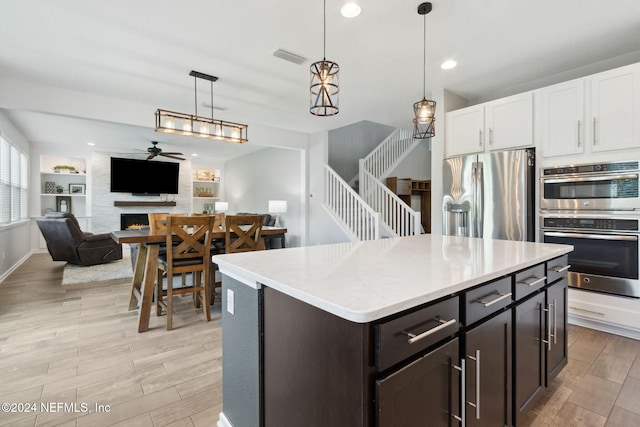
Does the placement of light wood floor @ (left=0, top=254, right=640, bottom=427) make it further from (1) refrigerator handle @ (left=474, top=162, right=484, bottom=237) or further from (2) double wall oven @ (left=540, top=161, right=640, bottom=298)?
(1) refrigerator handle @ (left=474, top=162, right=484, bottom=237)

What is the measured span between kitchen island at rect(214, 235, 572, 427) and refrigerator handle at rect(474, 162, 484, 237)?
5.36 feet

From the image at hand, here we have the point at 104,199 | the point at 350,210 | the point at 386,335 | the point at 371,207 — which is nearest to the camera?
the point at 386,335

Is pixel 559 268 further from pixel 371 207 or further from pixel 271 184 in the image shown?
pixel 271 184

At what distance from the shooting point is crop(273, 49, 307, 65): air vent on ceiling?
300 cm

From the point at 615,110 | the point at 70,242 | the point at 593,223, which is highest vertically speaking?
the point at 615,110

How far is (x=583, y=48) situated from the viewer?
2.95m

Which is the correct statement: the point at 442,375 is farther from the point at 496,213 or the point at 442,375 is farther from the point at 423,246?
the point at 496,213

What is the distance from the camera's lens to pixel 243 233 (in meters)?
3.34

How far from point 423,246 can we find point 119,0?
2769 mm

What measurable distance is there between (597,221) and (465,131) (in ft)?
5.30

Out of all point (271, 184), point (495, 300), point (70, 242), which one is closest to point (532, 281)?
point (495, 300)

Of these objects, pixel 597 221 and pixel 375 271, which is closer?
pixel 375 271

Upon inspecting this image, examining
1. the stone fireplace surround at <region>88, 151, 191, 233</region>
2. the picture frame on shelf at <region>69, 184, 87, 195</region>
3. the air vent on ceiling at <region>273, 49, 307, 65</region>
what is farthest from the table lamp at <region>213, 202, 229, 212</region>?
the air vent on ceiling at <region>273, 49, 307, 65</region>

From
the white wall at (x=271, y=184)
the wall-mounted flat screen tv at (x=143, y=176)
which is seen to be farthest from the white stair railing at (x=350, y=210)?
the wall-mounted flat screen tv at (x=143, y=176)
